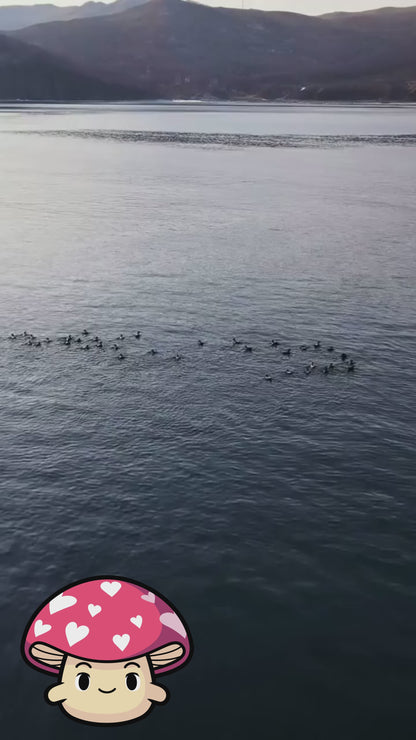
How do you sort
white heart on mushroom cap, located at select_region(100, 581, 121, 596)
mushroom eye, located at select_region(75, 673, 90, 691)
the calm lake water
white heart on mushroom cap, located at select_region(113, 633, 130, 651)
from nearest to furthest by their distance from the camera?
mushroom eye, located at select_region(75, 673, 90, 691) → white heart on mushroom cap, located at select_region(113, 633, 130, 651) → the calm lake water → white heart on mushroom cap, located at select_region(100, 581, 121, 596)

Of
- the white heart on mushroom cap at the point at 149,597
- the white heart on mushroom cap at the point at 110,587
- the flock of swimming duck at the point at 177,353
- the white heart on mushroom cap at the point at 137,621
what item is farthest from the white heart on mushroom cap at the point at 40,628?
the flock of swimming duck at the point at 177,353

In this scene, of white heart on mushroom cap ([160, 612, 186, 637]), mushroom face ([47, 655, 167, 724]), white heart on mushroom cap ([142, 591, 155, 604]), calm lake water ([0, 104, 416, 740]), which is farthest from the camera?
white heart on mushroom cap ([142, 591, 155, 604])

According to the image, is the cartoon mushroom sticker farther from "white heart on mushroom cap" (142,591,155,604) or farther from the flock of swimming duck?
the flock of swimming duck

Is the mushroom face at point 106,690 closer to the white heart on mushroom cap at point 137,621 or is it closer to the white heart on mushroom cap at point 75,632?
the white heart on mushroom cap at point 75,632

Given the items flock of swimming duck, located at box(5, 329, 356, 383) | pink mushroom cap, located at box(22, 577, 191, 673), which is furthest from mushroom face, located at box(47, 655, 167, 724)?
flock of swimming duck, located at box(5, 329, 356, 383)

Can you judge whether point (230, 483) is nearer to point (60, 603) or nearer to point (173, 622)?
point (173, 622)

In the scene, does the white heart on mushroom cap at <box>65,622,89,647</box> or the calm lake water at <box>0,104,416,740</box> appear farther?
the calm lake water at <box>0,104,416,740</box>

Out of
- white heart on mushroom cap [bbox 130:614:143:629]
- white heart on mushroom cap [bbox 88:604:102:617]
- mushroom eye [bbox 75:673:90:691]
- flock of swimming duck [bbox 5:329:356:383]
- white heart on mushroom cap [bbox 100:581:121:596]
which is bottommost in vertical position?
white heart on mushroom cap [bbox 100:581:121:596]

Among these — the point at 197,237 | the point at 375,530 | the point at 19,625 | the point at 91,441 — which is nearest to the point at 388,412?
the point at 375,530
